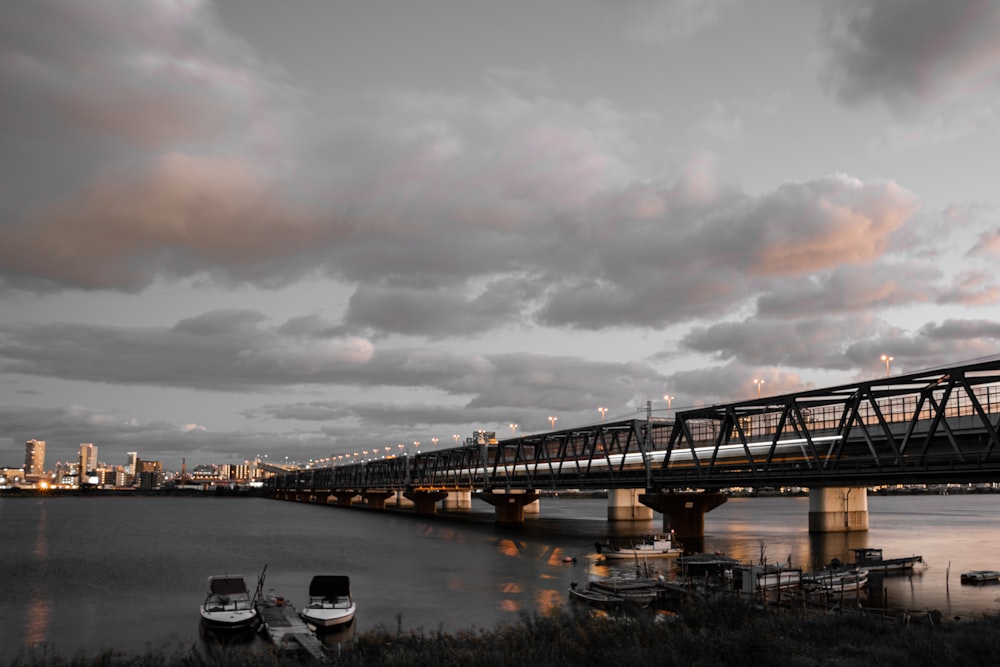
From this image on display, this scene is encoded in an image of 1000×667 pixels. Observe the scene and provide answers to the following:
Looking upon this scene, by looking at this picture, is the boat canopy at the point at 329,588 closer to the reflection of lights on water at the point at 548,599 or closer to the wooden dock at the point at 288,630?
the wooden dock at the point at 288,630

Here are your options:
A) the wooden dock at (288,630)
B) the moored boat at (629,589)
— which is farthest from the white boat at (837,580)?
the wooden dock at (288,630)

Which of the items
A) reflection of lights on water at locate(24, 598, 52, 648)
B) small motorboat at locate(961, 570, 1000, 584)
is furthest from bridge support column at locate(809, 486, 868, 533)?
reflection of lights on water at locate(24, 598, 52, 648)

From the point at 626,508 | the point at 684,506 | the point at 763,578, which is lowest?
the point at 626,508

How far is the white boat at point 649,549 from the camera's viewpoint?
8952 centimetres

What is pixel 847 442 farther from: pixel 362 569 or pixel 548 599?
pixel 362 569

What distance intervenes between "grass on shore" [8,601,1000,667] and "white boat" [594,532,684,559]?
168 feet

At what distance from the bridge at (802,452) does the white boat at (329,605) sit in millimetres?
44564

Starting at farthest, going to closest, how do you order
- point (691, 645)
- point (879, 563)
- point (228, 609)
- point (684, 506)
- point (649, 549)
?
point (684, 506)
point (649, 549)
point (879, 563)
point (228, 609)
point (691, 645)

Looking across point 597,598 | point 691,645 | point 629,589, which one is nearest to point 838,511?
point 629,589

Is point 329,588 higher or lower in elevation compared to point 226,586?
higher

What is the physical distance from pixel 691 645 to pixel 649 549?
6325 centimetres

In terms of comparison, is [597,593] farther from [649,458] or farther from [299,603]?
[649,458]

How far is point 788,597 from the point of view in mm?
53969

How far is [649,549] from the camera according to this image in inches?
3588
